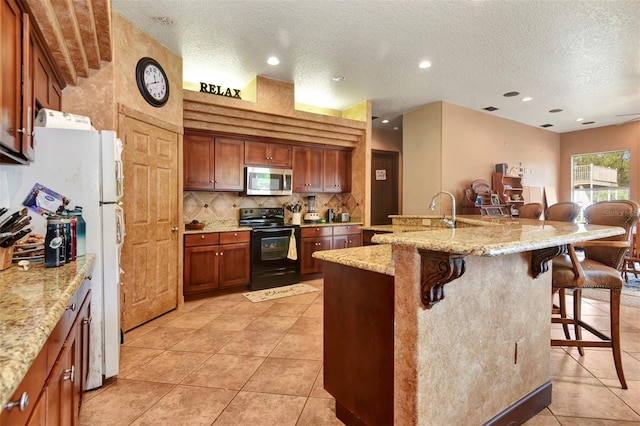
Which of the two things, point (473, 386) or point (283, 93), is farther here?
point (283, 93)

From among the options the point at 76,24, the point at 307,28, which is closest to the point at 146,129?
the point at 76,24

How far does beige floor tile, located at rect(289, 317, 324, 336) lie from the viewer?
2.93m

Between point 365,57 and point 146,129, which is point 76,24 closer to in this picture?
point 146,129

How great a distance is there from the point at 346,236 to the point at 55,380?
4308 millimetres

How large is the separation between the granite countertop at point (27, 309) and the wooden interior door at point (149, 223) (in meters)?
1.46

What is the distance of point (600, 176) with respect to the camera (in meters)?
7.02

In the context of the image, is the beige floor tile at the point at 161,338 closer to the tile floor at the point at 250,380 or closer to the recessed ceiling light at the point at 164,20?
the tile floor at the point at 250,380

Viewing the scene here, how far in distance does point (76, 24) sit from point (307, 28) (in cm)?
185

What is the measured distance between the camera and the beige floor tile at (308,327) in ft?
9.60

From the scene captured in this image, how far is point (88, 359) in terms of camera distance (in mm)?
1898

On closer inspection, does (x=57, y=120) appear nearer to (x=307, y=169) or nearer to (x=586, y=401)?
(x=307, y=169)

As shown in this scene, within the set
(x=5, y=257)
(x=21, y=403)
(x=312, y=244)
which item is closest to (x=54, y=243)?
(x=5, y=257)

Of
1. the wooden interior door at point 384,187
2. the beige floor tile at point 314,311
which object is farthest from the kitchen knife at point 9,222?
the wooden interior door at point 384,187

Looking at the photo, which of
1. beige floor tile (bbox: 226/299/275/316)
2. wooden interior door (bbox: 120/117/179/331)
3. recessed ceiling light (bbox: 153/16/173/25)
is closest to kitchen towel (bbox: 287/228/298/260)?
beige floor tile (bbox: 226/299/275/316)
